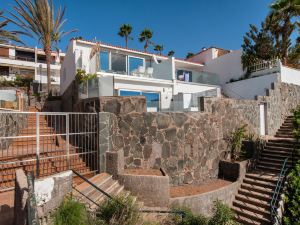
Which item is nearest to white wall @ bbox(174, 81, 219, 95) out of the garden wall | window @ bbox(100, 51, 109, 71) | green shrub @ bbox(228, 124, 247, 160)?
the garden wall

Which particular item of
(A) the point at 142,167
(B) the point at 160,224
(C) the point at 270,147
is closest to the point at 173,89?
(C) the point at 270,147

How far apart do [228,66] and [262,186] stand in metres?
14.0

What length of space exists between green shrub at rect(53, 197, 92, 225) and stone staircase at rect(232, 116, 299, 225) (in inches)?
323

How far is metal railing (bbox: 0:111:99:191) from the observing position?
6.76 meters

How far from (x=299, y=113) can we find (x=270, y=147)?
3.08 m

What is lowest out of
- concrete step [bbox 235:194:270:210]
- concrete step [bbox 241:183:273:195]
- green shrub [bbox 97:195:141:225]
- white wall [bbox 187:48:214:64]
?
concrete step [bbox 235:194:270:210]

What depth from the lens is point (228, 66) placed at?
21.8m

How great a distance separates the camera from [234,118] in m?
14.0

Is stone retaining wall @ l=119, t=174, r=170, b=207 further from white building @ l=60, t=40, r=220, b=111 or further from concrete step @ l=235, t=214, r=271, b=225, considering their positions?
white building @ l=60, t=40, r=220, b=111

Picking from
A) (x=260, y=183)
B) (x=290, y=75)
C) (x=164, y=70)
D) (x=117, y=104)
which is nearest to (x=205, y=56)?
(x=164, y=70)

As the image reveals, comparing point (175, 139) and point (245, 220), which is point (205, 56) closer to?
point (175, 139)

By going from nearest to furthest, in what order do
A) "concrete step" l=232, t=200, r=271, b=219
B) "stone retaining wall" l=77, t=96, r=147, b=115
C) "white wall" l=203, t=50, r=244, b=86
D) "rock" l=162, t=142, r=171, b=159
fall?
"stone retaining wall" l=77, t=96, r=147, b=115 → "concrete step" l=232, t=200, r=271, b=219 → "rock" l=162, t=142, r=171, b=159 → "white wall" l=203, t=50, r=244, b=86

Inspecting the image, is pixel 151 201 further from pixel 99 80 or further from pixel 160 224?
pixel 99 80

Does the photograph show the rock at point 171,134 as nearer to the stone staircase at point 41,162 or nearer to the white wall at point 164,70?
the stone staircase at point 41,162
